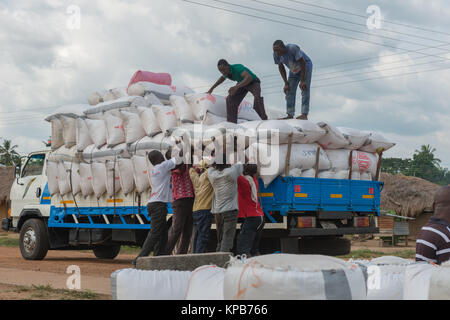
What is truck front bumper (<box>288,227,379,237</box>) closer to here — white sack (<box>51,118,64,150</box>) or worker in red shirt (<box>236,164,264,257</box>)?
worker in red shirt (<box>236,164,264,257</box>)

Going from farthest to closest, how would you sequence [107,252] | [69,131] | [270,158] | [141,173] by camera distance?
[107,252] → [69,131] → [141,173] → [270,158]

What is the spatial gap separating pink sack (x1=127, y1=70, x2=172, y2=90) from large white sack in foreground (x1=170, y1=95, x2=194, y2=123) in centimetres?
188

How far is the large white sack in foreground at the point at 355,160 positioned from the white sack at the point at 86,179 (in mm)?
4442

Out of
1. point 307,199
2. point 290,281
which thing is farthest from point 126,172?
point 290,281

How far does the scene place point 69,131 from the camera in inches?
462

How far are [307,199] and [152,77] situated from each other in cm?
468

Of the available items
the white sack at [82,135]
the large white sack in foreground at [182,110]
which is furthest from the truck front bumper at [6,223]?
the large white sack in foreground at [182,110]

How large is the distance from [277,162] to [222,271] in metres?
4.91

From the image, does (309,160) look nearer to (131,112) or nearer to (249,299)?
(131,112)

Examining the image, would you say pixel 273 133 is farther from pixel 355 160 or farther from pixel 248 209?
pixel 355 160

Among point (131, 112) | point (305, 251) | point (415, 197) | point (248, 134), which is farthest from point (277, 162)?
point (415, 197)

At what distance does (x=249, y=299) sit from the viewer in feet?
9.70
